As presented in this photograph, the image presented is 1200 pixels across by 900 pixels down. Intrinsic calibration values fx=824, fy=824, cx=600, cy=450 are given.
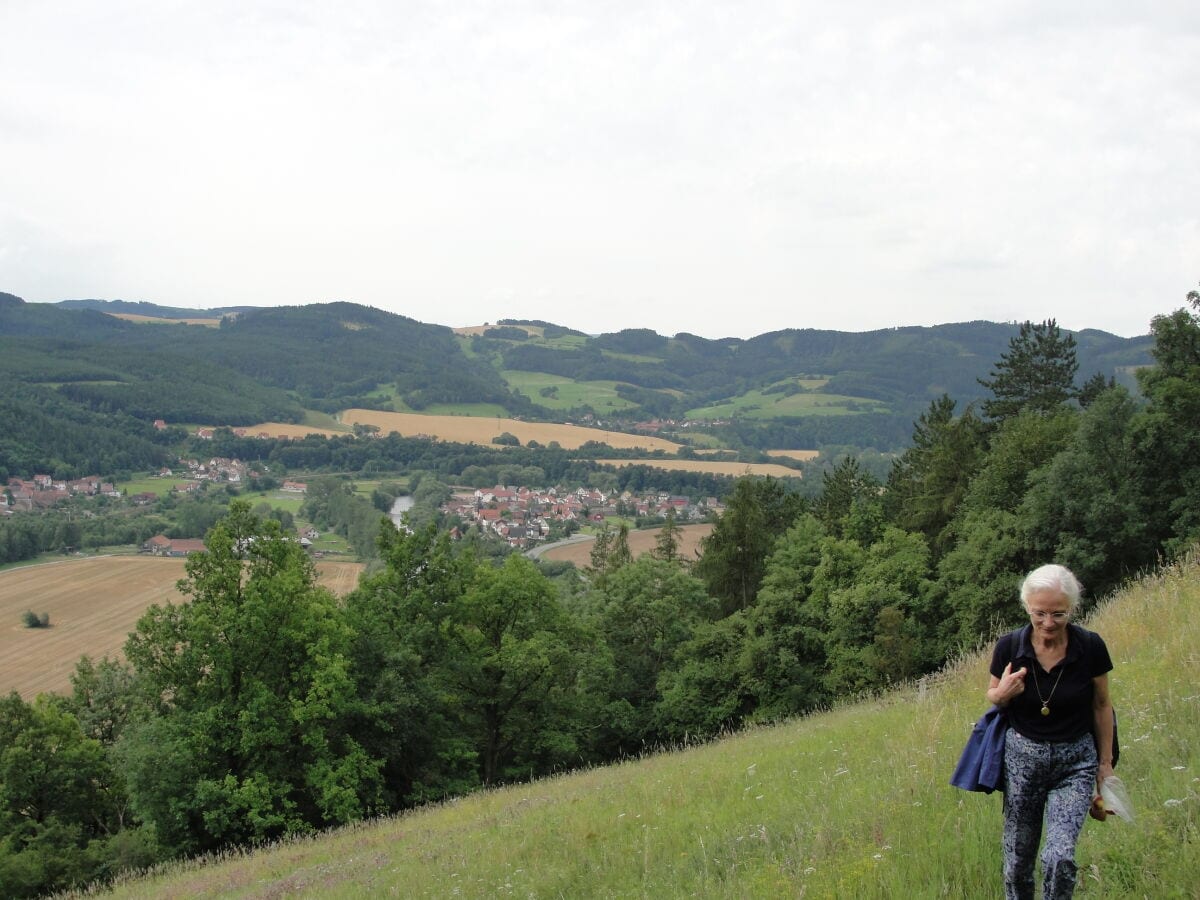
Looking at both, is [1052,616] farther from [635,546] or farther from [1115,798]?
[635,546]

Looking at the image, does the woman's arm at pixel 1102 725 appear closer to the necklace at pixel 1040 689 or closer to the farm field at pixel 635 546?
the necklace at pixel 1040 689

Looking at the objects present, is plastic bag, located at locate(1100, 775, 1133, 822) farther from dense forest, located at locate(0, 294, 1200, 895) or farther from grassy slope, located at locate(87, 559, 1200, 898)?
dense forest, located at locate(0, 294, 1200, 895)

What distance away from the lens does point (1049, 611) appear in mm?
4160

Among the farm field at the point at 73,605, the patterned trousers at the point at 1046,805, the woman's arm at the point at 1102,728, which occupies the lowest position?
the farm field at the point at 73,605

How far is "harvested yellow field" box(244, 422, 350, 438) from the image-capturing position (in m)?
173

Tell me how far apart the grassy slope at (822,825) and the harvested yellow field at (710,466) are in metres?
134

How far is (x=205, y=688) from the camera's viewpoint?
21500 mm

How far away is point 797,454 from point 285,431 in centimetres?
11437

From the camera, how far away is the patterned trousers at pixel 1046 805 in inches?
161

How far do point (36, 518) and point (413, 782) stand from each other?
321 feet

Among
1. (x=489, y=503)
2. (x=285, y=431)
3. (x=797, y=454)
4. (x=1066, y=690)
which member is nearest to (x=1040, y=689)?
(x=1066, y=690)

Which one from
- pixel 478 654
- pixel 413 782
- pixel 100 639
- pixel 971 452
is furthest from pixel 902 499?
pixel 100 639

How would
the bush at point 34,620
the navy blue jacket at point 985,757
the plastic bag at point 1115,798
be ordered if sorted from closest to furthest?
the plastic bag at point 1115,798
the navy blue jacket at point 985,757
the bush at point 34,620

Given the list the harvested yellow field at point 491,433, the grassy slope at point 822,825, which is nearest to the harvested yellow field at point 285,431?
the harvested yellow field at point 491,433
